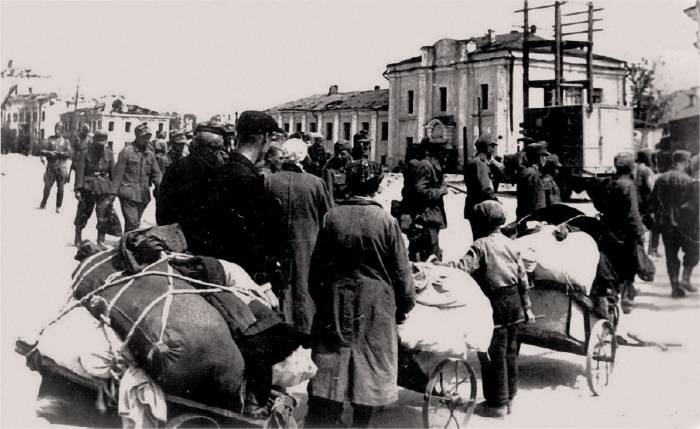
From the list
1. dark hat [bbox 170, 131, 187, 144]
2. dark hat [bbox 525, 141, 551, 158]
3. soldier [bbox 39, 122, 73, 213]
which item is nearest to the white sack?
dark hat [bbox 525, 141, 551, 158]

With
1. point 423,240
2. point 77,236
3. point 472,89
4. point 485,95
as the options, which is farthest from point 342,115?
point 423,240

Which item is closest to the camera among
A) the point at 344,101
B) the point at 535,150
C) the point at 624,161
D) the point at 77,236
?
the point at 624,161

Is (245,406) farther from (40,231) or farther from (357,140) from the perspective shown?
(40,231)

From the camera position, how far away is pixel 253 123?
185 inches

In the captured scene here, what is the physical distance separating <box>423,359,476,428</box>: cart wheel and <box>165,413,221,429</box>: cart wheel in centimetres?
134

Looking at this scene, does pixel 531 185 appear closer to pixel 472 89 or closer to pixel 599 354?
pixel 599 354

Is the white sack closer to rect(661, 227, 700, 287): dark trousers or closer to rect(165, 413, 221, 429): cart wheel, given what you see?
rect(661, 227, 700, 287): dark trousers

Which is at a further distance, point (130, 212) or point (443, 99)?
point (443, 99)

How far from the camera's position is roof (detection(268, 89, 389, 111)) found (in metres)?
47.1

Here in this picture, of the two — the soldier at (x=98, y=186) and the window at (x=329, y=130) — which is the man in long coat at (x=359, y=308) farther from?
the window at (x=329, y=130)

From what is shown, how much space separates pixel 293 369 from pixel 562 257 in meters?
2.58

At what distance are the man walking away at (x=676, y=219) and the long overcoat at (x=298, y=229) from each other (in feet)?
9.20

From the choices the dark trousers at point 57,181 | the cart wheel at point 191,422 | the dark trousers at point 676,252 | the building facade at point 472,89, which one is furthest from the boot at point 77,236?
the building facade at point 472,89

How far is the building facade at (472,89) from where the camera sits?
121 ft
